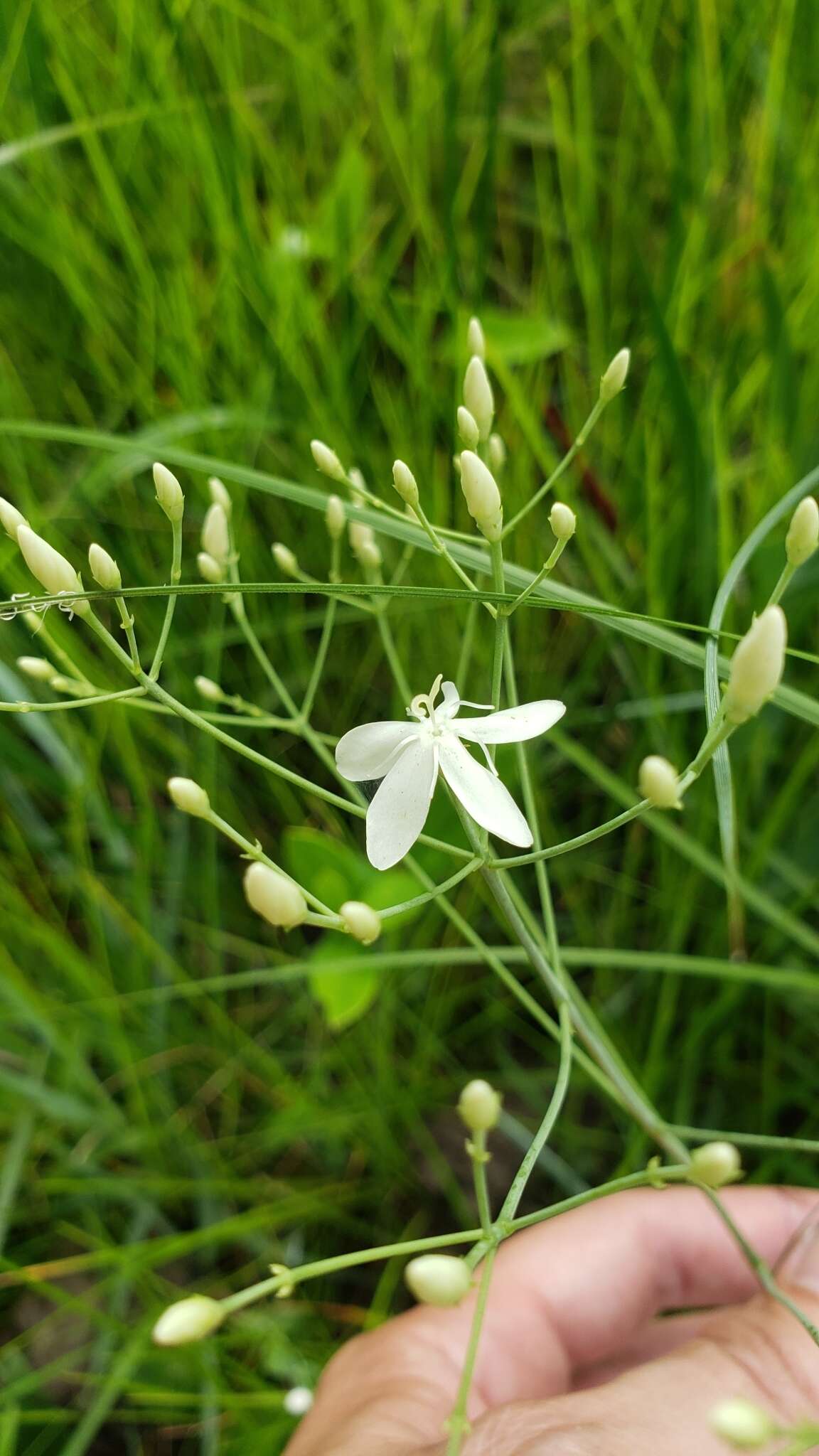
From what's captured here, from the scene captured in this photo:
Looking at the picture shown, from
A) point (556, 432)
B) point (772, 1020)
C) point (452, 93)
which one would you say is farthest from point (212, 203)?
point (772, 1020)

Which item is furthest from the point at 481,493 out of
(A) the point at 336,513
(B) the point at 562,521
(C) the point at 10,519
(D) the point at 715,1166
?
(D) the point at 715,1166

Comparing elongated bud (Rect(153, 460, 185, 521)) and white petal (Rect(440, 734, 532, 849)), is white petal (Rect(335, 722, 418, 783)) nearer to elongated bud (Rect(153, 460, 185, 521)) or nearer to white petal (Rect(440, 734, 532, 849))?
white petal (Rect(440, 734, 532, 849))

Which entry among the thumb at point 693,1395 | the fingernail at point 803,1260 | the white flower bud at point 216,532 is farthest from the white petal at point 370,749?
the fingernail at point 803,1260

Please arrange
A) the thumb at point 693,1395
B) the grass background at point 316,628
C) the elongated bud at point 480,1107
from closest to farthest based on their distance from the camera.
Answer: the elongated bud at point 480,1107
the thumb at point 693,1395
the grass background at point 316,628

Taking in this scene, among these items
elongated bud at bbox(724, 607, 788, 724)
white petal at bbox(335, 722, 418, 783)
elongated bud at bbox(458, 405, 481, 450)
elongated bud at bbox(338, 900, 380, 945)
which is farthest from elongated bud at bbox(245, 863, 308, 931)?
elongated bud at bbox(458, 405, 481, 450)

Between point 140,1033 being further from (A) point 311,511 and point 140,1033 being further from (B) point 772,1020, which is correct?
(B) point 772,1020

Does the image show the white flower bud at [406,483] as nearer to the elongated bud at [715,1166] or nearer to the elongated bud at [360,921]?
the elongated bud at [360,921]
